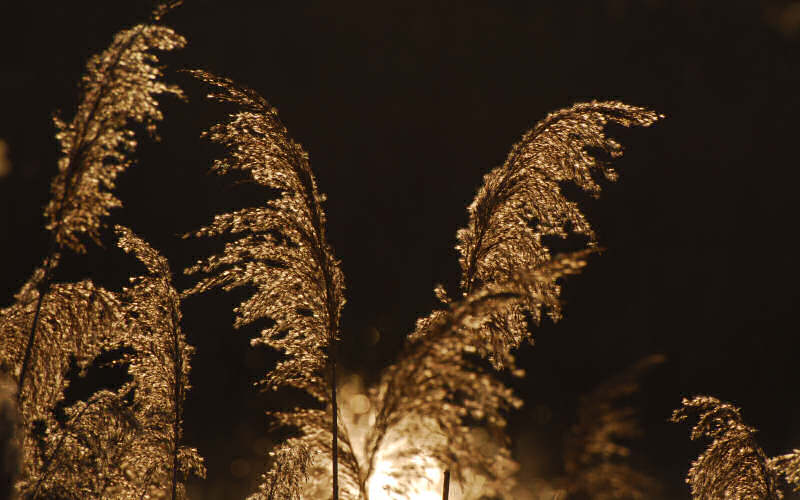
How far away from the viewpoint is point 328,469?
18.2 feet

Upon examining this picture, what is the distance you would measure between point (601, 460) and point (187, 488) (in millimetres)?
6211

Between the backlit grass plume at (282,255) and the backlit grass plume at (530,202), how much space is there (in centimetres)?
173

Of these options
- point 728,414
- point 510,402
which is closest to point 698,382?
point 728,414

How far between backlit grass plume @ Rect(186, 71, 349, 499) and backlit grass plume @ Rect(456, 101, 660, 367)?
67.9 inches

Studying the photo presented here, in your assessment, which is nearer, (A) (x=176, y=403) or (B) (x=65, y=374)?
(B) (x=65, y=374)

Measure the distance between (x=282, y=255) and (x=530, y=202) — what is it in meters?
2.79

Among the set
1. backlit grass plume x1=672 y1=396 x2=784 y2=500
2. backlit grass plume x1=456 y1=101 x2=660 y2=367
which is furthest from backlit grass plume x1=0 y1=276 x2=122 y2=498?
backlit grass plume x1=672 y1=396 x2=784 y2=500

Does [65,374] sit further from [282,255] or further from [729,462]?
[729,462]

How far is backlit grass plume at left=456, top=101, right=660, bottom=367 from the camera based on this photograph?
6449 mm

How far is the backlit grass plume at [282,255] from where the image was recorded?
5.93m

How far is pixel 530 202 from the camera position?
654 cm

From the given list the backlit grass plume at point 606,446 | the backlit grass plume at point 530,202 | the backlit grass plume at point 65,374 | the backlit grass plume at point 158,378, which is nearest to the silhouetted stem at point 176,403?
the backlit grass plume at point 158,378

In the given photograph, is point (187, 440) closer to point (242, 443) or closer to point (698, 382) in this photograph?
point (242, 443)

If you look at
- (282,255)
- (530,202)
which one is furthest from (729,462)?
(282,255)
